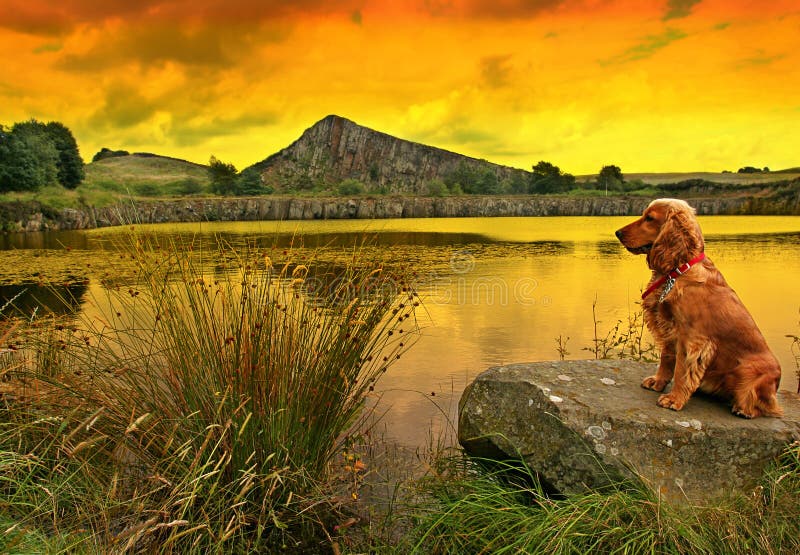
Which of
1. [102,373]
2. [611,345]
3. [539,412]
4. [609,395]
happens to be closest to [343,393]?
[539,412]

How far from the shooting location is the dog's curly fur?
122 inches

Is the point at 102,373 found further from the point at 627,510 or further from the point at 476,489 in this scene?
the point at 627,510

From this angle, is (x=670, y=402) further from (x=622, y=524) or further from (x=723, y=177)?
(x=723, y=177)

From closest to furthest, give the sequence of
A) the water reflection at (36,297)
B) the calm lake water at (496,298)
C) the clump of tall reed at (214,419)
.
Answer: the clump of tall reed at (214,419) < the calm lake water at (496,298) < the water reflection at (36,297)

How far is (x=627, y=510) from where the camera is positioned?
2.71 metres

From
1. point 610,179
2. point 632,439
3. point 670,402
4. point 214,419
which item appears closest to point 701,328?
point 670,402

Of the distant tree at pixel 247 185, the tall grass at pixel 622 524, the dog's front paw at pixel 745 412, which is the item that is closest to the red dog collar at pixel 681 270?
the dog's front paw at pixel 745 412

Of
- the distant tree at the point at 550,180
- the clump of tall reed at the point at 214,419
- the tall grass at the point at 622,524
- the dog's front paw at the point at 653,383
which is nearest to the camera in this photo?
the tall grass at the point at 622,524

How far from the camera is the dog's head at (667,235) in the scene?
123 inches

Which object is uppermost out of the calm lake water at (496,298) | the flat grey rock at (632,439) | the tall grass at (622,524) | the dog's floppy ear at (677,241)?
the dog's floppy ear at (677,241)

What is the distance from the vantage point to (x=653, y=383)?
3.58 metres

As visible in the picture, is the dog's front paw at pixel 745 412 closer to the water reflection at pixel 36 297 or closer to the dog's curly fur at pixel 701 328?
the dog's curly fur at pixel 701 328

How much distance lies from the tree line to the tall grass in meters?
52.3

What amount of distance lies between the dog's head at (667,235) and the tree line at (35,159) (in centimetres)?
5249
